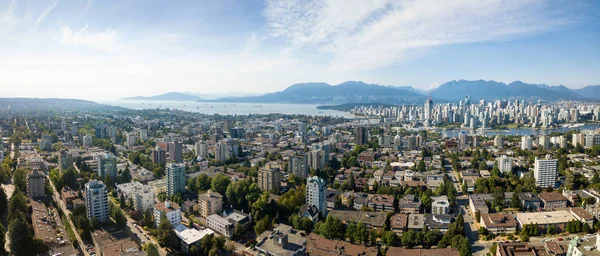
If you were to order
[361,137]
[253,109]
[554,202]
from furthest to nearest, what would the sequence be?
[253,109]
[361,137]
[554,202]

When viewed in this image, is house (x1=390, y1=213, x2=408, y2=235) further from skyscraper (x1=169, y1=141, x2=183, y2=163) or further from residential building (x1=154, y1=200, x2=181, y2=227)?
skyscraper (x1=169, y1=141, x2=183, y2=163)

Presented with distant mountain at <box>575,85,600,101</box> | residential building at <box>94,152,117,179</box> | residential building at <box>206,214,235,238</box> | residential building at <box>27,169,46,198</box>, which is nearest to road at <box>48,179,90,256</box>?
residential building at <box>27,169,46,198</box>

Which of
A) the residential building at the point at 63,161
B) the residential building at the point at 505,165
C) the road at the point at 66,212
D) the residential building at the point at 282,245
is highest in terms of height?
the residential building at the point at 63,161

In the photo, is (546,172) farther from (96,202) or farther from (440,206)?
(96,202)

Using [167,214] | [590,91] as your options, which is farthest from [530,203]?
[590,91]

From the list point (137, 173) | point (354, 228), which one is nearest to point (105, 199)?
point (137, 173)

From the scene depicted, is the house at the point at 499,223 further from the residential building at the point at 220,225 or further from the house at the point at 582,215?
the residential building at the point at 220,225

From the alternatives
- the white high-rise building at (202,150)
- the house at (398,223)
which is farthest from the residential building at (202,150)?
the house at (398,223)
